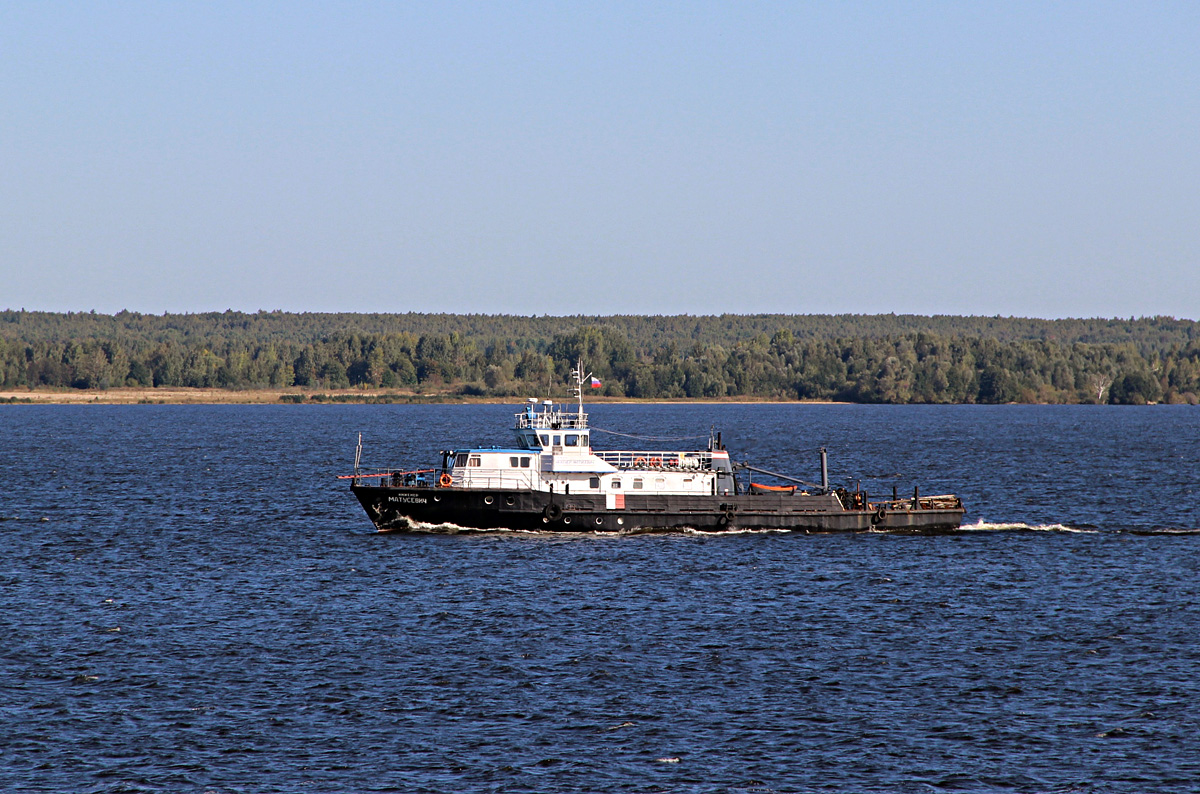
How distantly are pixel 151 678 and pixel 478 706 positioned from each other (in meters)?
10.1

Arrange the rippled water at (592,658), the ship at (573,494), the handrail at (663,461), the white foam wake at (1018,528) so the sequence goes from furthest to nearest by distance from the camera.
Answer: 1. the white foam wake at (1018,528)
2. the handrail at (663,461)
3. the ship at (573,494)
4. the rippled water at (592,658)

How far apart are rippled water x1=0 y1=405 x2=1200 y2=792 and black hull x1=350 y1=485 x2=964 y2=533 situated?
3.43 feet

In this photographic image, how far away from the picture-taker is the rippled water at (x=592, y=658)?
96.0ft

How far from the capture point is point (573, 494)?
62.4 m

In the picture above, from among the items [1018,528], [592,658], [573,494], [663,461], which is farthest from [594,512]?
[1018,528]

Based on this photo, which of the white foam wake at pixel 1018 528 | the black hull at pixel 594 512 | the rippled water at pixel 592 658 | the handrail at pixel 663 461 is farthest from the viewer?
the white foam wake at pixel 1018 528

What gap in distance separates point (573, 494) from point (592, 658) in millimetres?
23724

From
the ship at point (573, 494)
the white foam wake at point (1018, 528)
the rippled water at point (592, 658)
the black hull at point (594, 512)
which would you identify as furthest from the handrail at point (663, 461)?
the white foam wake at point (1018, 528)

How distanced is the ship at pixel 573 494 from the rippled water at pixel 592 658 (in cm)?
128

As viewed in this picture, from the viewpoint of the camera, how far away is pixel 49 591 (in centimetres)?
4944

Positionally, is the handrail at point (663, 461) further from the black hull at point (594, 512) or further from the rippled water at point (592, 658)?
the rippled water at point (592, 658)

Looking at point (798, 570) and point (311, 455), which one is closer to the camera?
point (798, 570)

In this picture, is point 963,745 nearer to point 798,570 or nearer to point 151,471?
point 798,570

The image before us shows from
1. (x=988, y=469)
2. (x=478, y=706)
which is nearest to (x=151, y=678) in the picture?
(x=478, y=706)
